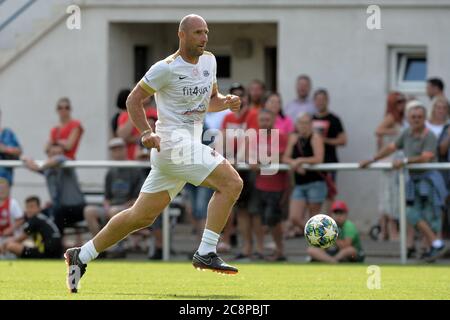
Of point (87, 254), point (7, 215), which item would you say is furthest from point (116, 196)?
point (87, 254)

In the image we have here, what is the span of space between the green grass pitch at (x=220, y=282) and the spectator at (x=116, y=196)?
1227 mm

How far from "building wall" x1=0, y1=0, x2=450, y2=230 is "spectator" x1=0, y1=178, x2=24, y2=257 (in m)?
4.31

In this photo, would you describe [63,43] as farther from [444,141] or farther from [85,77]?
[444,141]

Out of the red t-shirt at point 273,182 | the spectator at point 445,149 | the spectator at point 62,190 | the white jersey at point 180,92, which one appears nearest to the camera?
the white jersey at point 180,92

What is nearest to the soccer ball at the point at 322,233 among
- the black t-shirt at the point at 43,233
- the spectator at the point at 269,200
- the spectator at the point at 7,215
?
the spectator at the point at 269,200

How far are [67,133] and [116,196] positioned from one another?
175 cm

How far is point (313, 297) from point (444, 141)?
24.6 feet

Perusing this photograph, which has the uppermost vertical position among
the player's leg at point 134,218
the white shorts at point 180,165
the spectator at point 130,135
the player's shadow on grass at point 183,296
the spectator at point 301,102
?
the spectator at point 301,102

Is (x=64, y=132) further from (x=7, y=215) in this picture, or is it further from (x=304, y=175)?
(x=304, y=175)

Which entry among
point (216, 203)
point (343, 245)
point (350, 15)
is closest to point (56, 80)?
point (350, 15)

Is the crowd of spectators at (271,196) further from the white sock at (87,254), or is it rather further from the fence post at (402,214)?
the white sock at (87,254)

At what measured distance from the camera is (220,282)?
13.4 meters

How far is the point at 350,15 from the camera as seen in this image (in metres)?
21.9

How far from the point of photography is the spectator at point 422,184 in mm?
17219
